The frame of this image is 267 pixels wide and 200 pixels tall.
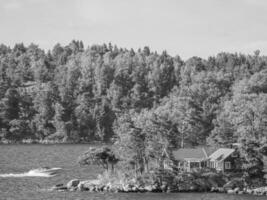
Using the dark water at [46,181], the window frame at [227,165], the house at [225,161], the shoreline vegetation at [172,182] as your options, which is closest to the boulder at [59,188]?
the shoreline vegetation at [172,182]

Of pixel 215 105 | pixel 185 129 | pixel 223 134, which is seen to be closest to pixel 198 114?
pixel 215 105

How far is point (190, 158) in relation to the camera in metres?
101

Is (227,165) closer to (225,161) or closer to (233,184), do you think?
(225,161)

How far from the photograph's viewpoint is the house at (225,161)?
97.0m

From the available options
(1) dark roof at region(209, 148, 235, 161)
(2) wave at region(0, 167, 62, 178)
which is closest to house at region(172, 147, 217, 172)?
(1) dark roof at region(209, 148, 235, 161)

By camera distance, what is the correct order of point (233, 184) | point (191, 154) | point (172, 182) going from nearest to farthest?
point (172, 182) < point (233, 184) < point (191, 154)

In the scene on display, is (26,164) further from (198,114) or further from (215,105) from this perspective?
(215,105)

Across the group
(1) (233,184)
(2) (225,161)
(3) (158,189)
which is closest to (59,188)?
(3) (158,189)

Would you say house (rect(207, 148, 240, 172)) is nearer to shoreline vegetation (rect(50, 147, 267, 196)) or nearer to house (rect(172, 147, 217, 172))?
house (rect(172, 147, 217, 172))

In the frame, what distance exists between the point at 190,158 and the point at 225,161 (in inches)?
236

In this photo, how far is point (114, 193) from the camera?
88.7m

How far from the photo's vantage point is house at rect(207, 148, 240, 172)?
318ft

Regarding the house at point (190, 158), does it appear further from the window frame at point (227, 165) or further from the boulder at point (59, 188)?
the boulder at point (59, 188)

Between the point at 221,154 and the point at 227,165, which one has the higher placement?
the point at 221,154
